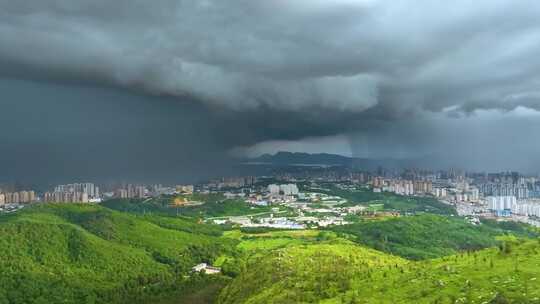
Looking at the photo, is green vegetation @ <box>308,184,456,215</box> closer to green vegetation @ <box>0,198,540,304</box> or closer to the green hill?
green vegetation @ <box>0,198,540,304</box>

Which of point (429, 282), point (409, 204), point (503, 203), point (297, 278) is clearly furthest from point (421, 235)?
point (503, 203)

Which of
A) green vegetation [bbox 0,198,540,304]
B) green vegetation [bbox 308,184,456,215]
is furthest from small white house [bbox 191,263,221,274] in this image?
green vegetation [bbox 308,184,456,215]

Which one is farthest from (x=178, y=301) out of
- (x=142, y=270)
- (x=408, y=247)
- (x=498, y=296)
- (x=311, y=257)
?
(x=408, y=247)

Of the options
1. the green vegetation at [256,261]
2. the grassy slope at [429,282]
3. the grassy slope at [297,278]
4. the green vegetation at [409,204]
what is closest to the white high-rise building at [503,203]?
the green vegetation at [409,204]

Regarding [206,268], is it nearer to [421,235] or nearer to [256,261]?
[256,261]

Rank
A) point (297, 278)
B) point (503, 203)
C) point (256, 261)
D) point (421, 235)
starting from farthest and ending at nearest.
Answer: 1. point (503, 203)
2. point (421, 235)
3. point (256, 261)
4. point (297, 278)

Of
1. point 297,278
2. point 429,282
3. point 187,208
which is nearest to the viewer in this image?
point 429,282
